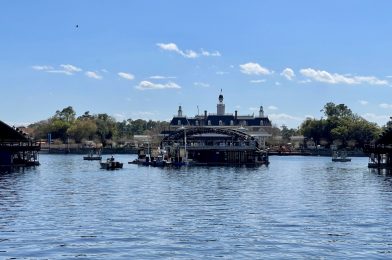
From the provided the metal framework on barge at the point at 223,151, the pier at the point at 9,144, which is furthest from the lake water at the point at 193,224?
the metal framework on barge at the point at 223,151

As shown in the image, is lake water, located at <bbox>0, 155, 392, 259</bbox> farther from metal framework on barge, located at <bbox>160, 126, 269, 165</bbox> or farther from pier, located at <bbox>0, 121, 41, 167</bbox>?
metal framework on barge, located at <bbox>160, 126, 269, 165</bbox>

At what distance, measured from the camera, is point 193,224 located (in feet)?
155

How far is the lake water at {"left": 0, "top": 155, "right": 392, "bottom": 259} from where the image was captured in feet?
123

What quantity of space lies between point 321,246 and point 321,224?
9.28m

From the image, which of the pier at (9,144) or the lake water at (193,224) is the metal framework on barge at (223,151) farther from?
the lake water at (193,224)

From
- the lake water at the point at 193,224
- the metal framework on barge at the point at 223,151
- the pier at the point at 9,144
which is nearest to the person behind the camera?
the lake water at the point at 193,224

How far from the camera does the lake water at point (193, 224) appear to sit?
37.3 metres

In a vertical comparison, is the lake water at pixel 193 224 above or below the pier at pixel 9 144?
below

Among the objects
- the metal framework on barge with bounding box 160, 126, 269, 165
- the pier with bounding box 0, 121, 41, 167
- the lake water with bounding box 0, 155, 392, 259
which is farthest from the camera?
the metal framework on barge with bounding box 160, 126, 269, 165

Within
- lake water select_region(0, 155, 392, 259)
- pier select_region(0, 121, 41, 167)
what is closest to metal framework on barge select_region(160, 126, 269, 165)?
pier select_region(0, 121, 41, 167)

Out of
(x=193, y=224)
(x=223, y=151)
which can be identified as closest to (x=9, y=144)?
(x=223, y=151)

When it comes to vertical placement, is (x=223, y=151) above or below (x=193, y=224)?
above

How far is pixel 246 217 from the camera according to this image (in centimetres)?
5138

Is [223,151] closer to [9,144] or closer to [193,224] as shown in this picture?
[9,144]
